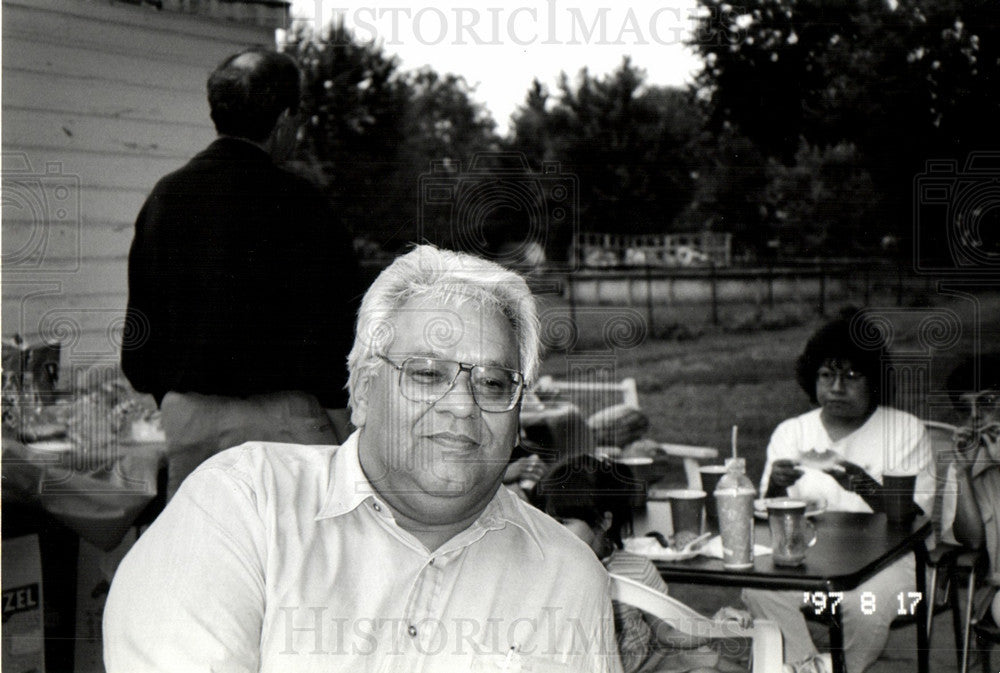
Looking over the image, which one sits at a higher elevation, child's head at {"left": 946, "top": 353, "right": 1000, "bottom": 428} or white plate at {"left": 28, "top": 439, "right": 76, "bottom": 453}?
child's head at {"left": 946, "top": 353, "right": 1000, "bottom": 428}

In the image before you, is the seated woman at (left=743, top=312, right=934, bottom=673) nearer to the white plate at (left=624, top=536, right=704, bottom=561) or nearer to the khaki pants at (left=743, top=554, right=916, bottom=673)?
the khaki pants at (left=743, top=554, right=916, bottom=673)

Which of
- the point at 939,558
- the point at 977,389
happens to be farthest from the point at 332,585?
the point at 977,389

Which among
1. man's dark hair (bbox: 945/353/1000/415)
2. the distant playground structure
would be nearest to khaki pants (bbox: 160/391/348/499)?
the distant playground structure

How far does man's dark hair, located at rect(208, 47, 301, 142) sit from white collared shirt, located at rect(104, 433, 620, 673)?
107 centimetres

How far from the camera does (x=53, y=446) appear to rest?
8.68 ft

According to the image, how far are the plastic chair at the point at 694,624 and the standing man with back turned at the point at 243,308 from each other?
73 cm

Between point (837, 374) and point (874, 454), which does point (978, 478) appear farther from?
point (837, 374)

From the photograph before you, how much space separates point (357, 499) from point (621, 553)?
3.10 ft

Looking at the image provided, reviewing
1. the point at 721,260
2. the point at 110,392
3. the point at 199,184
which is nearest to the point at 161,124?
the point at 110,392

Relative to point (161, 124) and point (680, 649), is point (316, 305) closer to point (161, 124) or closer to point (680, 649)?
point (680, 649)

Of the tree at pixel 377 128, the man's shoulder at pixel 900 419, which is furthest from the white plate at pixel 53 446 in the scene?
the man's shoulder at pixel 900 419

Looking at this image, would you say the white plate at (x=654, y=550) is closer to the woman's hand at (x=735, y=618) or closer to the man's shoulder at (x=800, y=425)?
the woman's hand at (x=735, y=618)

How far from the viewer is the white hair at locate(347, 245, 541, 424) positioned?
1387mm

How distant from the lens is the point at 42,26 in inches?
107
